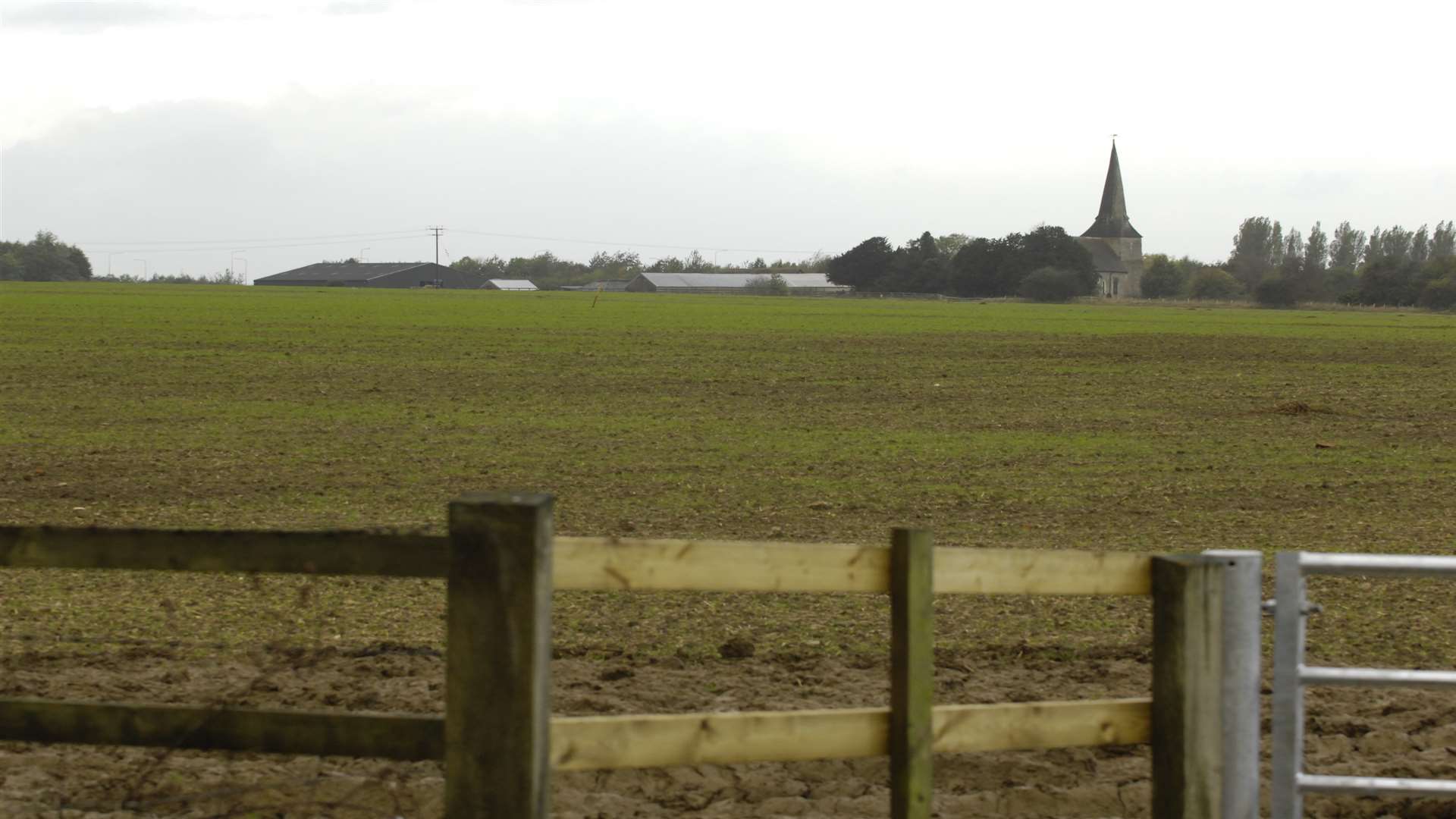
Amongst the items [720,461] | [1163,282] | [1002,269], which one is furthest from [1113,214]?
[720,461]

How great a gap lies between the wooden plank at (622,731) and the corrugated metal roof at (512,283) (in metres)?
151

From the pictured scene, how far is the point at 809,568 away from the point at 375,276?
502ft

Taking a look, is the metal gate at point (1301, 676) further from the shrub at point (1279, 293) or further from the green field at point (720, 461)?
the shrub at point (1279, 293)

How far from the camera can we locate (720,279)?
521 feet

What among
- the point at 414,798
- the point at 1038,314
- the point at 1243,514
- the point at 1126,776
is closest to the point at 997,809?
the point at 1126,776

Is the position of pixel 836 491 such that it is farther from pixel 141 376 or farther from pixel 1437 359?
pixel 1437 359

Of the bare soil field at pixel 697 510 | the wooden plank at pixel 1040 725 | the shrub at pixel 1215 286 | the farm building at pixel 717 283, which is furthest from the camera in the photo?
the farm building at pixel 717 283

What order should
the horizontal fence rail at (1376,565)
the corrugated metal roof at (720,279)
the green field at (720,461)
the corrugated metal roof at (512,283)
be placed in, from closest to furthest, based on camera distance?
the horizontal fence rail at (1376,565), the green field at (720,461), the corrugated metal roof at (720,279), the corrugated metal roof at (512,283)

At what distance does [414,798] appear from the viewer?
204 inches

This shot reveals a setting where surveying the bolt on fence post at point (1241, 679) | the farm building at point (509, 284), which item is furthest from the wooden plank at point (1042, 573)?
the farm building at point (509, 284)

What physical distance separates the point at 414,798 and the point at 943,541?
703cm

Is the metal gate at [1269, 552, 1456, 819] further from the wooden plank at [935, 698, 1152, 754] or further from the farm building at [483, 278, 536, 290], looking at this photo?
the farm building at [483, 278, 536, 290]

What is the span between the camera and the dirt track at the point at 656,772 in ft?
17.2

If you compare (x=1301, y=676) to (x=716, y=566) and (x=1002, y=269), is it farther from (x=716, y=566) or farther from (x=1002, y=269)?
(x=1002, y=269)
